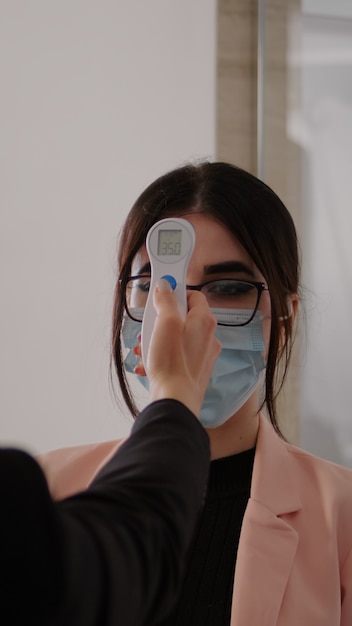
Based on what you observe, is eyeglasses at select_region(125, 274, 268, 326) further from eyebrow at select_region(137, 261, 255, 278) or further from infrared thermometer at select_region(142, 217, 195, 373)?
infrared thermometer at select_region(142, 217, 195, 373)

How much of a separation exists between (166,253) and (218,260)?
1.12 feet

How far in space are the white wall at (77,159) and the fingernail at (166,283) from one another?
47.6 inches

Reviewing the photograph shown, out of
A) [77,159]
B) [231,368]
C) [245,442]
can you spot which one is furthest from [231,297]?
[77,159]

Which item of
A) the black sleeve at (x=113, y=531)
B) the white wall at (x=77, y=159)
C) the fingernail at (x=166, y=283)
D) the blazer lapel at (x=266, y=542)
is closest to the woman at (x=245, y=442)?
the blazer lapel at (x=266, y=542)

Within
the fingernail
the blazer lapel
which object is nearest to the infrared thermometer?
the fingernail

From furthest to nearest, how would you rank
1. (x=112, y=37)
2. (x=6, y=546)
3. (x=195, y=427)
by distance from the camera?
(x=112, y=37) → (x=195, y=427) → (x=6, y=546)

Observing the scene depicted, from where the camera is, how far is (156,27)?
2.09 m

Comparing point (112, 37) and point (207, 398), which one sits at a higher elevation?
point (112, 37)

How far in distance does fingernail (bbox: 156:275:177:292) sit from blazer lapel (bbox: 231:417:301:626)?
46cm

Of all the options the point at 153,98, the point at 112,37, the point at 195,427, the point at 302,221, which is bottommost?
the point at 195,427

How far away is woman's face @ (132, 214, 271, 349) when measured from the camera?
3.99ft

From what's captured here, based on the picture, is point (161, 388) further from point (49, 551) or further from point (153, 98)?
point (153, 98)

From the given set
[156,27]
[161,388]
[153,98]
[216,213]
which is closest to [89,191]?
[153,98]

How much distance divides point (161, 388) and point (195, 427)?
49 mm
